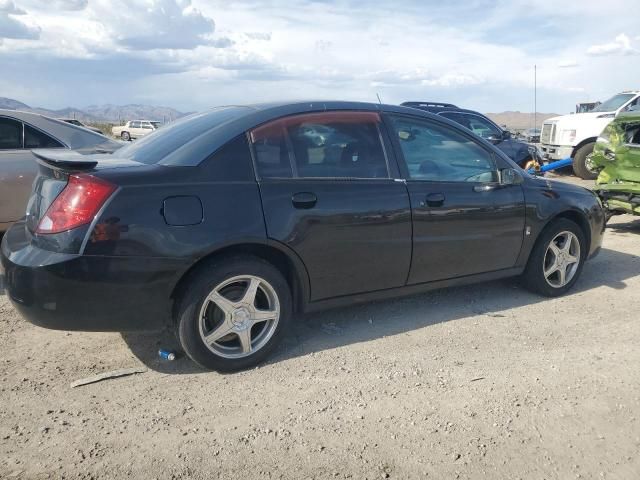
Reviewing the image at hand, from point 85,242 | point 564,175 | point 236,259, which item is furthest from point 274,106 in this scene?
point 564,175

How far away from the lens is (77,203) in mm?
3068

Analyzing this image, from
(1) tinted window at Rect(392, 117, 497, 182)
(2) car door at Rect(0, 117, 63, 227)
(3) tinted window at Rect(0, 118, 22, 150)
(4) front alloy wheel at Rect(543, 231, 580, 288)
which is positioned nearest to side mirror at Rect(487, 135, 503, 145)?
(4) front alloy wheel at Rect(543, 231, 580, 288)

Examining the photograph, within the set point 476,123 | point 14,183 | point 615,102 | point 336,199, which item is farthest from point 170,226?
point 615,102

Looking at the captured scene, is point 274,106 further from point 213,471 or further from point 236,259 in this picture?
point 213,471

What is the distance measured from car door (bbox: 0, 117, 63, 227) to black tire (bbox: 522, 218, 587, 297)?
16.1 feet

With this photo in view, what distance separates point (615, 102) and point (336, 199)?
13.3 meters

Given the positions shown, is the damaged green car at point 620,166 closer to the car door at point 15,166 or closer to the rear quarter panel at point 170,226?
the rear quarter panel at point 170,226

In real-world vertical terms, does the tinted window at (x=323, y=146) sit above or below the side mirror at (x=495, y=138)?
above

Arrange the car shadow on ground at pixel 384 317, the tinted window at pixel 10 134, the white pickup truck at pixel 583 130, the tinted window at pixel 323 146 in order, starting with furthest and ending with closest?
1. the white pickup truck at pixel 583 130
2. the tinted window at pixel 10 134
3. the car shadow on ground at pixel 384 317
4. the tinted window at pixel 323 146

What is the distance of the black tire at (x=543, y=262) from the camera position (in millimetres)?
4840

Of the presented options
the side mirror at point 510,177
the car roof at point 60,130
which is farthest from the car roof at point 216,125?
the car roof at point 60,130

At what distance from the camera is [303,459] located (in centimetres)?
268

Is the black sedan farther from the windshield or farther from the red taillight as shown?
the windshield

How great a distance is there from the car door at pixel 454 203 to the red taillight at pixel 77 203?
6.74 feet
